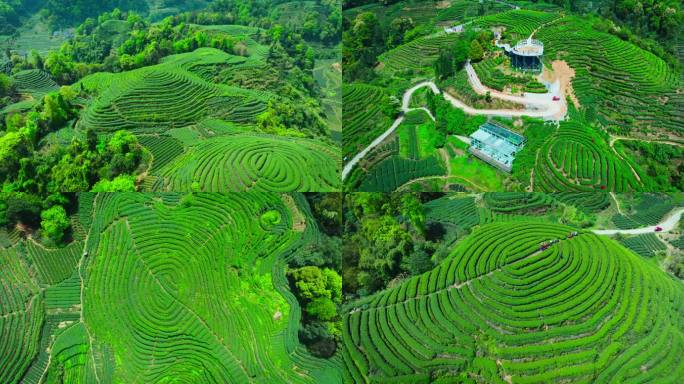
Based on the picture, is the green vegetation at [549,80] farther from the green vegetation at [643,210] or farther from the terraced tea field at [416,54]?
the green vegetation at [643,210]

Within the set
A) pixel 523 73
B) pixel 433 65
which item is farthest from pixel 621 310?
pixel 433 65

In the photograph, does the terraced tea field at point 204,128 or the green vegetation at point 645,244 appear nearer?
the green vegetation at point 645,244

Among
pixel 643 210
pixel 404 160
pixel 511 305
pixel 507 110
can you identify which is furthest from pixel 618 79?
pixel 511 305

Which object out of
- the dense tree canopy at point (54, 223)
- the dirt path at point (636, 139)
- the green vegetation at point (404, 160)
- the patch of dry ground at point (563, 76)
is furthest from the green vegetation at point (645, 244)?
the dense tree canopy at point (54, 223)

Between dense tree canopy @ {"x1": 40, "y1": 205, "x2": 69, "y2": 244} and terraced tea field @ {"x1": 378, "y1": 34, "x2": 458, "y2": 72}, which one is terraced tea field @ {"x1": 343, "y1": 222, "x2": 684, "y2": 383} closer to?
terraced tea field @ {"x1": 378, "y1": 34, "x2": 458, "y2": 72}

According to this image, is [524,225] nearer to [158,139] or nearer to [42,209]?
[158,139]

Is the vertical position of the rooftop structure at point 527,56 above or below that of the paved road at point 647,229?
above
